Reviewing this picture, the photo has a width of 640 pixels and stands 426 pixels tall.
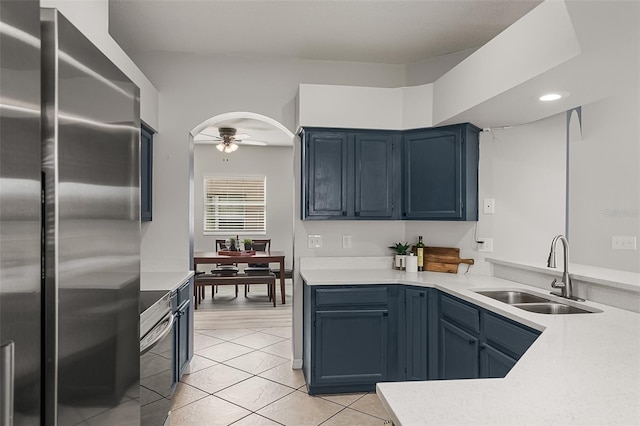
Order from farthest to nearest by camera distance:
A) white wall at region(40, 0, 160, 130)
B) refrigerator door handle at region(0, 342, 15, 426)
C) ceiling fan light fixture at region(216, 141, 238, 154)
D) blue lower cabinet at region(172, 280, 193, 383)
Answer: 1. ceiling fan light fixture at region(216, 141, 238, 154)
2. blue lower cabinet at region(172, 280, 193, 383)
3. white wall at region(40, 0, 160, 130)
4. refrigerator door handle at region(0, 342, 15, 426)

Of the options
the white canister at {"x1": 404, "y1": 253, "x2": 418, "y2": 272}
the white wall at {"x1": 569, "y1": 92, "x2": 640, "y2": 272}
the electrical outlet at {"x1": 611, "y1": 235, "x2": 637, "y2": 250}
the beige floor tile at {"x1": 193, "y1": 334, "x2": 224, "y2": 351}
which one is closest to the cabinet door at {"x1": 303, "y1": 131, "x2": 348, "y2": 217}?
the white canister at {"x1": 404, "y1": 253, "x2": 418, "y2": 272}

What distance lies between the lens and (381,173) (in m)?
3.56

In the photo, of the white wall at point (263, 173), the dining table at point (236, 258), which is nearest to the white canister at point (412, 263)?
the dining table at point (236, 258)

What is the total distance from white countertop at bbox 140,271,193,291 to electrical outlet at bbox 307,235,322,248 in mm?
1023

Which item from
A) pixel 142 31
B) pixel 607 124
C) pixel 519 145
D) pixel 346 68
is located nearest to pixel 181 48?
pixel 142 31

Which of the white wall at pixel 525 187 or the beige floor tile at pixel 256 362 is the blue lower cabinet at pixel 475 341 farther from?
the beige floor tile at pixel 256 362

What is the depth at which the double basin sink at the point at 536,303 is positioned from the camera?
2.38 metres

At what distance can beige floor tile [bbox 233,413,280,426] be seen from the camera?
2.74m

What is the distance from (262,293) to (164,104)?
4.28 metres

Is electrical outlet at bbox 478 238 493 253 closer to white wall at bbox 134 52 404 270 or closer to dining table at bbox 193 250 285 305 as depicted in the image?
white wall at bbox 134 52 404 270

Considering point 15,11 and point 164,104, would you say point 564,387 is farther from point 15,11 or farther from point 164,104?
point 164,104

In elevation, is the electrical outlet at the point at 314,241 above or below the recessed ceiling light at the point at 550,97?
below

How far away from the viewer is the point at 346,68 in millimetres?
3855

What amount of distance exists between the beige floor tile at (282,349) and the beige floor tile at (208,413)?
3.56ft
